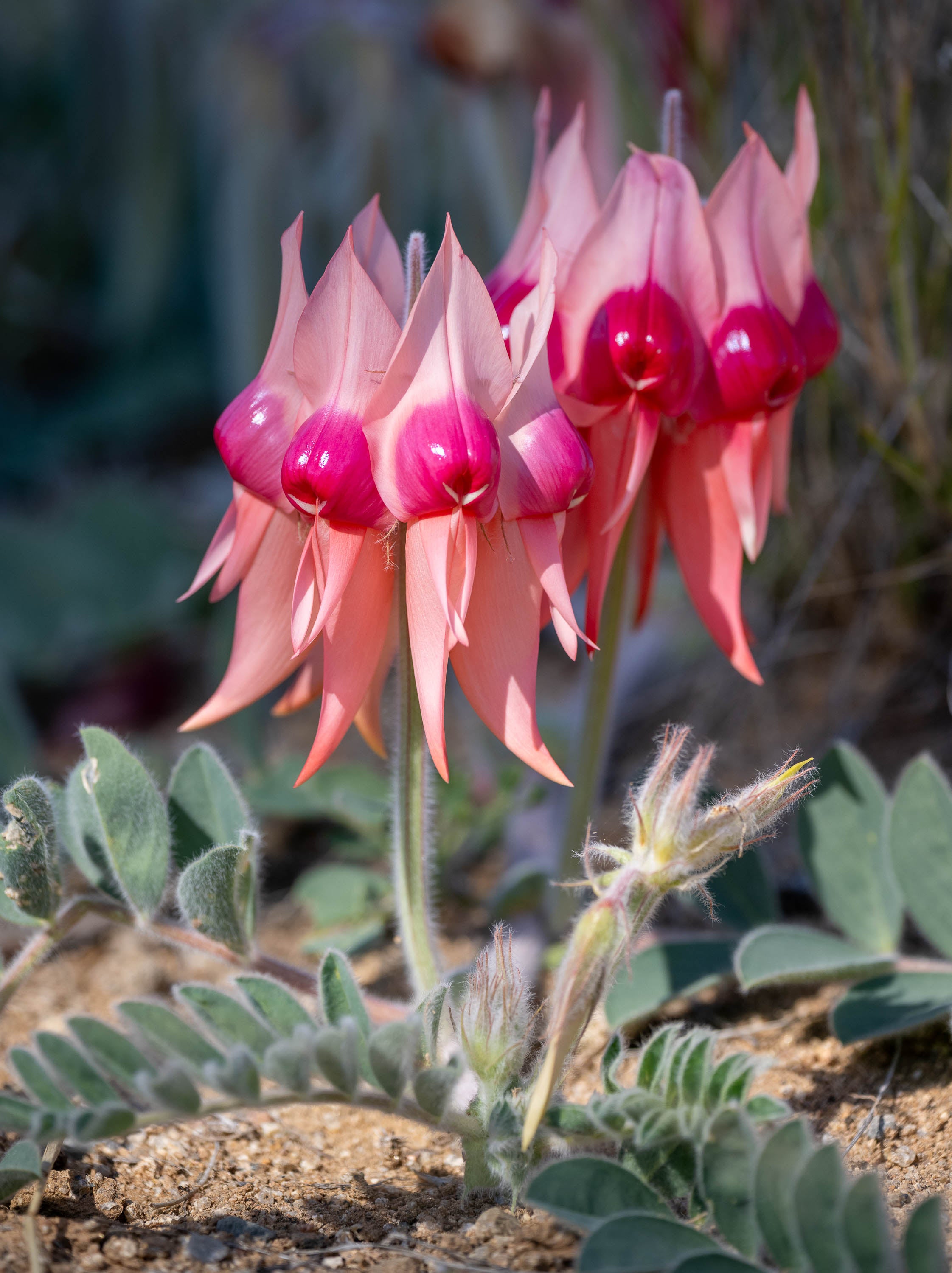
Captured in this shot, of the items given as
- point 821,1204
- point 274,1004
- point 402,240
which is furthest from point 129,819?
point 402,240

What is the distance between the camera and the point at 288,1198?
80 cm

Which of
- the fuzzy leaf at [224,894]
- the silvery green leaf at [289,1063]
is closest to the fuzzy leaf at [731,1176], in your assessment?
the silvery green leaf at [289,1063]

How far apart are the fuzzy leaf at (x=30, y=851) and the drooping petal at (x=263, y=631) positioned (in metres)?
0.10

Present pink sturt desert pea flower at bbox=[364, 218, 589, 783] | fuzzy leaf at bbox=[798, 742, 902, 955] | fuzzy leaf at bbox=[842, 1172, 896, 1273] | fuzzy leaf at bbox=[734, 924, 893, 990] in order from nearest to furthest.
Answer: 1. fuzzy leaf at bbox=[842, 1172, 896, 1273]
2. pink sturt desert pea flower at bbox=[364, 218, 589, 783]
3. fuzzy leaf at bbox=[734, 924, 893, 990]
4. fuzzy leaf at bbox=[798, 742, 902, 955]

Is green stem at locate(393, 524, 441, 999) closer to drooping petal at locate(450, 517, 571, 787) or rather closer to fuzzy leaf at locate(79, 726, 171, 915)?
drooping petal at locate(450, 517, 571, 787)

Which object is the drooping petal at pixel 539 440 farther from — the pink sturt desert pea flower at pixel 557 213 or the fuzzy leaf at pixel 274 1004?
the fuzzy leaf at pixel 274 1004

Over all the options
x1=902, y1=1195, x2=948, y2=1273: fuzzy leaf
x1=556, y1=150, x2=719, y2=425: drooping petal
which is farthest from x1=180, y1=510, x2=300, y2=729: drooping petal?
x1=902, y1=1195, x2=948, y2=1273: fuzzy leaf

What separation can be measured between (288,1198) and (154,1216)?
8 cm

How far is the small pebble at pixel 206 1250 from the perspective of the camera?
2.28ft

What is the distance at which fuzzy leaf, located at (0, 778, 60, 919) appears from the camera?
0.79 metres

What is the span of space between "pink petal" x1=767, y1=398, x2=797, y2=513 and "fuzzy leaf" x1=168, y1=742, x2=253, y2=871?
452mm

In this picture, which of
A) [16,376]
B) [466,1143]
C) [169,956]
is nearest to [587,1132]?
[466,1143]

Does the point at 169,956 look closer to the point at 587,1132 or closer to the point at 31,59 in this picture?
the point at 587,1132

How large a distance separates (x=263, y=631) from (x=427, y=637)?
142 millimetres
